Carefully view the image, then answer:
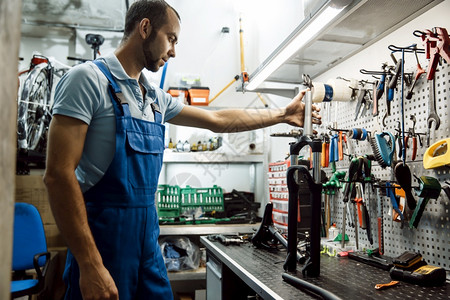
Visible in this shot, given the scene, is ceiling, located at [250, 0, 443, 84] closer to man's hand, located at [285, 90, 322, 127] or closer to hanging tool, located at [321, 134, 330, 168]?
man's hand, located at [285, 90, 322, 127]

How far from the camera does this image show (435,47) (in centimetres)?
124

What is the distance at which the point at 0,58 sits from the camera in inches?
8.2

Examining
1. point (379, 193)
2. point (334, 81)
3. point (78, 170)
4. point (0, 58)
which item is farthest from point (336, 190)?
point (0, 58)

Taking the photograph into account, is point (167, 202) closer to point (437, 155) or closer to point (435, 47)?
point (437, 155)

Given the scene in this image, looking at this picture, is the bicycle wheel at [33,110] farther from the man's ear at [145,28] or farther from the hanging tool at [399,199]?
the hanging tool at [399,199]

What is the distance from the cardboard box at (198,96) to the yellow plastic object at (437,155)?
2227 mm

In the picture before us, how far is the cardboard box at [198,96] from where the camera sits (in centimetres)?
323

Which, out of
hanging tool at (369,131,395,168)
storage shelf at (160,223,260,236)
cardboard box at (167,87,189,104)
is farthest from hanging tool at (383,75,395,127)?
cardboard box at (167,87,189,104)

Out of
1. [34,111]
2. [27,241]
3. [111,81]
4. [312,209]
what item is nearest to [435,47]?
[312,209]

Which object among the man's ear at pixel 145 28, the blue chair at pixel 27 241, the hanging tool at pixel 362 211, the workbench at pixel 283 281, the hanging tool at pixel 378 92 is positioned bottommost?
the blue chair at pixel 27 241

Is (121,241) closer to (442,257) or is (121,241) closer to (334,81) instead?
(442,257)

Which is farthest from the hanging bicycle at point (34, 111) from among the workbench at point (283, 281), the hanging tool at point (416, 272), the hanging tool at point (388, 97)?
the hanging tool at point (416, 272)

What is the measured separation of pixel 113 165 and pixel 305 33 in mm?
962

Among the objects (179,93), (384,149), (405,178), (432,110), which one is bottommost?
(405,178)
